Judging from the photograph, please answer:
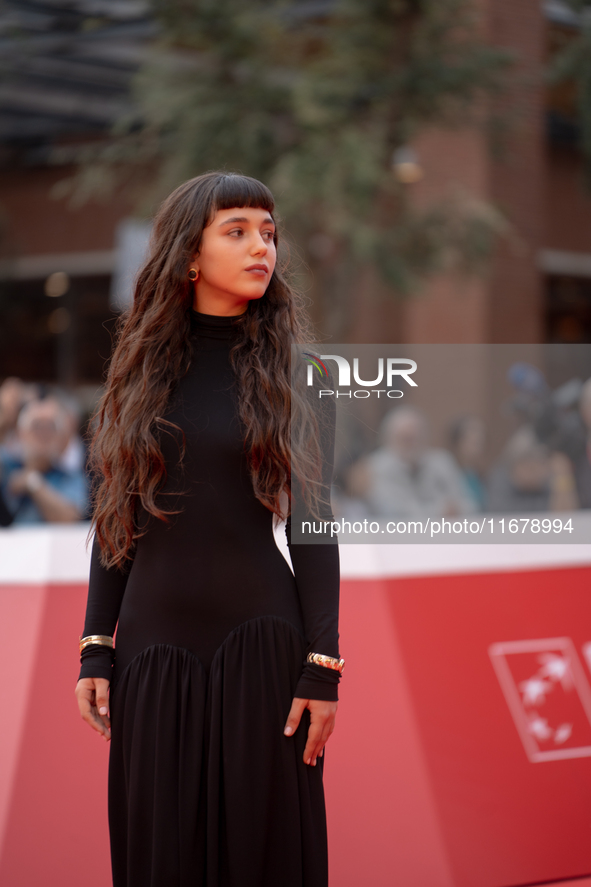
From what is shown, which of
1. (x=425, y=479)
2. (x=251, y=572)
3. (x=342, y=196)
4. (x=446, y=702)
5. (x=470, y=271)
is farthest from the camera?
(x=470, y=271)

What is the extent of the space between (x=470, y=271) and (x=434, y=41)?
2.36 meters

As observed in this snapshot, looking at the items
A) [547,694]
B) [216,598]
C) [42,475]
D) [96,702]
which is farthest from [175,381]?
[42,475]

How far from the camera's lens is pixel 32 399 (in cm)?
662

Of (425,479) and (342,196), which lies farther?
(342,196)

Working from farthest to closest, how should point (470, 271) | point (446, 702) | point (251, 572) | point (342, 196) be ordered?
1. point (470, 271)
2. point (342, 196)
3. point (446, 702)
4. point (251, 572)

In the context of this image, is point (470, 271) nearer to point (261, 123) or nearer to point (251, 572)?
point (261, 123)

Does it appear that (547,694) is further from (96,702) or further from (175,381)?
(175,381)

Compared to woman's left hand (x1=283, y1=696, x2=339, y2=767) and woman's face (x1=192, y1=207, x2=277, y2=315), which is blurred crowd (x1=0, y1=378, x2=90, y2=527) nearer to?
woman's face (x1=192, y1=207, x2=277, y2=315)

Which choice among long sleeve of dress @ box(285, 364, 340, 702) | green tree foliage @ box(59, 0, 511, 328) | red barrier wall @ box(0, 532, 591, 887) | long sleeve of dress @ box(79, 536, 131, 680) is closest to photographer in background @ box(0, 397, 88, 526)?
red barrier wall @ box(0, 532, 591, 887)

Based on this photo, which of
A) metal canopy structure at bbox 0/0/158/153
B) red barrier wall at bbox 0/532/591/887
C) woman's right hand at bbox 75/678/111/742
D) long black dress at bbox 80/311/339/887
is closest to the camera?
long black dress at bbox 80/311/339/887

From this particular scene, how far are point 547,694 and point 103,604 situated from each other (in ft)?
5.70

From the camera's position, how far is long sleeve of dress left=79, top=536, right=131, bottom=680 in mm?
2137

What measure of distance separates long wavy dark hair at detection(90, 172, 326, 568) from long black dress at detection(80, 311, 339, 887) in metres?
0.05

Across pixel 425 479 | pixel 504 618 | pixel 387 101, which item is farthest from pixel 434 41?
pixel 504 618
